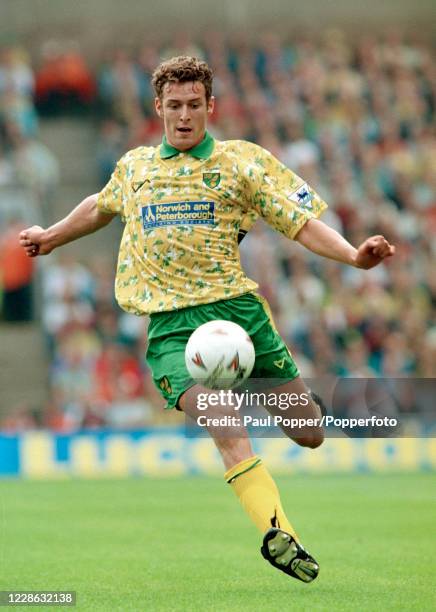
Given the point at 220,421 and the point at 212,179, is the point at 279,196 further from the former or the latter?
the point at 220,421

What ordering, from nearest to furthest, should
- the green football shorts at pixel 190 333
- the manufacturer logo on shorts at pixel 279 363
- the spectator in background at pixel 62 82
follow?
the green football shorts at pixel 190 333
the manufacturer logo on shorts at pixel 279 363
the spectator in background at pixel 62 82

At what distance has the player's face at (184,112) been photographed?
21.7 feet

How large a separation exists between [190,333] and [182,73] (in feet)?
4.33

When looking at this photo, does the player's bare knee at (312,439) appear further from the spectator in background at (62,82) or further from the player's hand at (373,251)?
the spectator in background at (62,82)

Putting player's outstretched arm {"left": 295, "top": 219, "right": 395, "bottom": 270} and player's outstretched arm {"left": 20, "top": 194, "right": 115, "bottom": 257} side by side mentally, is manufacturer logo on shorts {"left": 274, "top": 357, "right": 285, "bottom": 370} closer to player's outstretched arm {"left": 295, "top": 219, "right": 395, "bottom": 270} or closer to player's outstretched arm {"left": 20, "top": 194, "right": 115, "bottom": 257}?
player's outstretched arm {"left": 295, "top": 219, "right": 395, "bottom": 270}

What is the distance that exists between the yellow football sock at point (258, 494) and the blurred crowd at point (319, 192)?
987 centimetres

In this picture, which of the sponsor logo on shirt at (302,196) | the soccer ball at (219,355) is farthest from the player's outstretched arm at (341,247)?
the soccer ball at (219,355)

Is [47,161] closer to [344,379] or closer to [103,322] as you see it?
[103,322]

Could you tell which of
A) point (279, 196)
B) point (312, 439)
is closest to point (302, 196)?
point (279, 196)

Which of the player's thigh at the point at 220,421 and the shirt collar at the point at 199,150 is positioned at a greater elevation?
the shirt collar at the point at 199,150

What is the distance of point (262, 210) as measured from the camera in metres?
6.71

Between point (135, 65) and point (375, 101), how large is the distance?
147 inches

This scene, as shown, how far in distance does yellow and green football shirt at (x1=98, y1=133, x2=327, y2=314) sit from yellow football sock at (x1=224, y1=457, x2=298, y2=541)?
0.91m

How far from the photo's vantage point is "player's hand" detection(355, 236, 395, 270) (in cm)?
581
